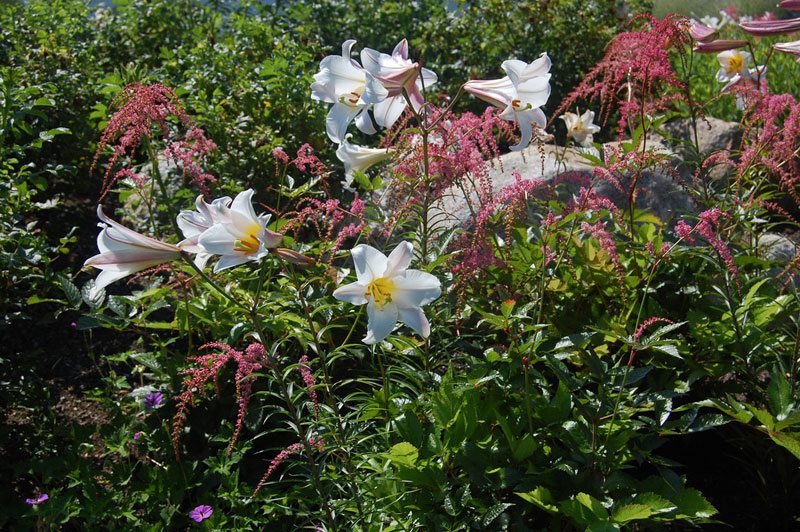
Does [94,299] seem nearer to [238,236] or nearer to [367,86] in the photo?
[238,236]

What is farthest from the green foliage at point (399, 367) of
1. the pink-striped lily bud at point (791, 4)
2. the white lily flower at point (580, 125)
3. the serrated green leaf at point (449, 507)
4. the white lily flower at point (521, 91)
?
the pink-striped lily bud at point (791, 4)

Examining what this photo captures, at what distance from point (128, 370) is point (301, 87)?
194 centimetres

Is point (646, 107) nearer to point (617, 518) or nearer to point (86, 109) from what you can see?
point (617, 518)

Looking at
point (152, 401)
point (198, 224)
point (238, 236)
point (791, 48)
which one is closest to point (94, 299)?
point (152, 401)

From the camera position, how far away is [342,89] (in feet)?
6.31

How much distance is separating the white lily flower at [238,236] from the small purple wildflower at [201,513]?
0.96 metres

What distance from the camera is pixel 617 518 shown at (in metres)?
1.48

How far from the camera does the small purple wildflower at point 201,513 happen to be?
77.4 inches

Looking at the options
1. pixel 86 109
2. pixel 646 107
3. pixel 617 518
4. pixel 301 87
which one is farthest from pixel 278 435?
pixel 86 109

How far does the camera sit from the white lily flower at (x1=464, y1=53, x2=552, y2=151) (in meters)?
1.79

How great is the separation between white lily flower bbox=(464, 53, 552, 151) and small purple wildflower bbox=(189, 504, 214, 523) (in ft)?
4.95

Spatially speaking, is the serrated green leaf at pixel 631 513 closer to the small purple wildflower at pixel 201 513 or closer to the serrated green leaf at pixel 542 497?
the serrated green leaf at pixel 542 497

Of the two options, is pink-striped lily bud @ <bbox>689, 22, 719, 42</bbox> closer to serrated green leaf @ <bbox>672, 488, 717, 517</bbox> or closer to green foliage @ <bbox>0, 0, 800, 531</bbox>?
green foliage @ <bbox>0, 0, 800, 531</bbox>

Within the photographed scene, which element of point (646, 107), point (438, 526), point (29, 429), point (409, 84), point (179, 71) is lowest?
point (29, 429)
